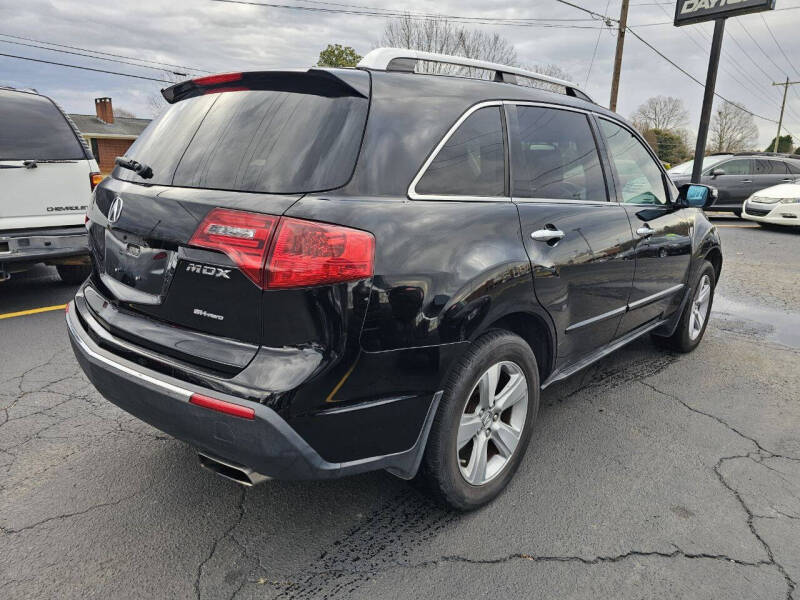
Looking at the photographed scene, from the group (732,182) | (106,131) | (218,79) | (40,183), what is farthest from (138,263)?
(106,131)

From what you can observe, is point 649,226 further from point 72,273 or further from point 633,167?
point 72,273

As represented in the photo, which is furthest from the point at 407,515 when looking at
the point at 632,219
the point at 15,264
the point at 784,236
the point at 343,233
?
the point at 784,236

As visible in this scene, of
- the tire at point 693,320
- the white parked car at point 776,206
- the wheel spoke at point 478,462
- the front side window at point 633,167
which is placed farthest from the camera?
the white parked car at point 776,206

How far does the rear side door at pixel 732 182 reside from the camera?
1435cm

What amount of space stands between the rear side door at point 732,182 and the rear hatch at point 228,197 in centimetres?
1459

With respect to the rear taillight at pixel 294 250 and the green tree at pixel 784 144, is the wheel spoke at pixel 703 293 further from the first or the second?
the green tree at pixel 784 144

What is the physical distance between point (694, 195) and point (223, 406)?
3582 millimetres

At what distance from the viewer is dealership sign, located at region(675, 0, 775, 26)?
13508 mm

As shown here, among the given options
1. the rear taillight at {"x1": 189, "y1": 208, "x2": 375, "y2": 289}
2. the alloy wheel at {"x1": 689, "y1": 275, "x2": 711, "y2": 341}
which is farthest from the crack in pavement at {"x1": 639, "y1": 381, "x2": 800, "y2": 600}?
the rear taillight at {"x1": 189, "y1": 208, "x2": 375, "y2": 289}

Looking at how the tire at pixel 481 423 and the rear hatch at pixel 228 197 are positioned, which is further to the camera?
the tire at pixel 481 423

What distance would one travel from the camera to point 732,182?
567 inches

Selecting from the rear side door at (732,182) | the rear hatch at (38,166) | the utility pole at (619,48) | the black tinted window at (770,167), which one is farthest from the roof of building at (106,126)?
the rear hatch at (38,166)

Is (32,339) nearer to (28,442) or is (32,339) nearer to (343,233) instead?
(28,442)

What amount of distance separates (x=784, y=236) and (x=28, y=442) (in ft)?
43.5
